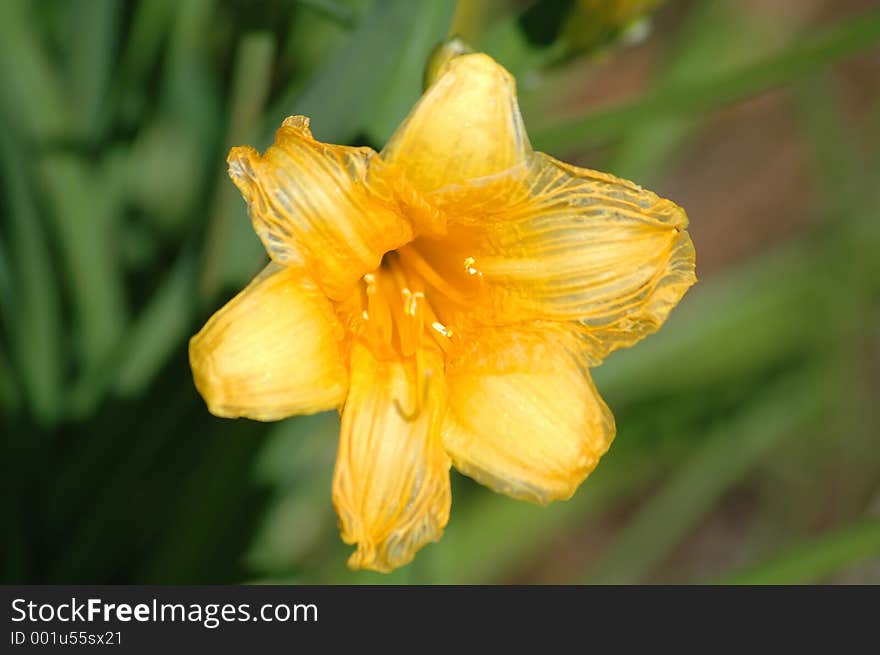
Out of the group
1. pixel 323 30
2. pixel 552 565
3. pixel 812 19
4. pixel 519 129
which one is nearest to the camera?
pixel 519 129

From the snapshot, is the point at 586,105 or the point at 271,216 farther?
the point at 586,105

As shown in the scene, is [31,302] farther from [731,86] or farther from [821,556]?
[821,556]

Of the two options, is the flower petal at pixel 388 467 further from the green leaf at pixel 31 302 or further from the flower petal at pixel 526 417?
the green leaf at pixel 31 302

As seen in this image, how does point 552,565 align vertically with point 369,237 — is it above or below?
below

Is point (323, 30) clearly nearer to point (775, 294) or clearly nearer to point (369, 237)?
point (369, 237)

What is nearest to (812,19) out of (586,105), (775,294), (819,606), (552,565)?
(586,105)

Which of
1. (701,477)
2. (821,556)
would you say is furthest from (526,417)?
(701,477)

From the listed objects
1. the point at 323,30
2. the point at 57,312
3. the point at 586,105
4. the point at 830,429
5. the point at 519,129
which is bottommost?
the point at 830,429
